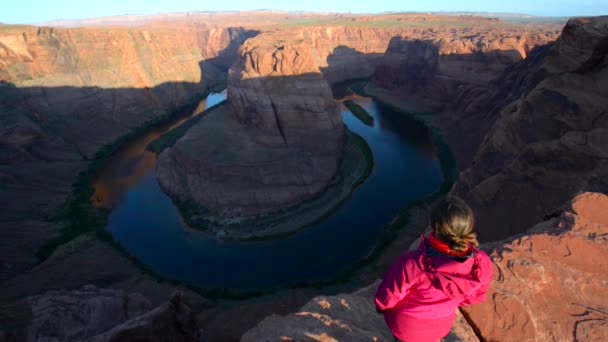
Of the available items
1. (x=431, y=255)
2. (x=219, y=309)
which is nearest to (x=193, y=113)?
(x=219, y=309)

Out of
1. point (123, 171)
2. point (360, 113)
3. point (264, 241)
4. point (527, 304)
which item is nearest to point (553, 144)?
point (527, 304)

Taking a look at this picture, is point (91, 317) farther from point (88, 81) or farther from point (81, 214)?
point (88, 81)

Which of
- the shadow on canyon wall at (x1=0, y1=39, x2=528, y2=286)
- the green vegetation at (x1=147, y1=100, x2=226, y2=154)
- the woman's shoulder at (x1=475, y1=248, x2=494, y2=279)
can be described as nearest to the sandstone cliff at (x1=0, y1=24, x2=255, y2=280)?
the shadow on canyon wall at (x1=0, y1=39, x2=528, y2=286)

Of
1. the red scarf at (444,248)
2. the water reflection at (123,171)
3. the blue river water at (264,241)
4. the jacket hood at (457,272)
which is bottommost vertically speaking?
the blue river water at (264,241)

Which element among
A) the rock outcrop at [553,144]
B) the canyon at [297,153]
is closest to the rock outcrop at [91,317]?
the canyon at [297,153]

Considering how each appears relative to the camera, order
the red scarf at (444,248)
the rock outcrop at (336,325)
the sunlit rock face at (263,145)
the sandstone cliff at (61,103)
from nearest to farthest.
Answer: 1. the red scarf at (444,248)
2. the rock outcrop at (336,325)
3. the sunlit rock face at (263,145)
4. the sandstone cliff at (61,103)

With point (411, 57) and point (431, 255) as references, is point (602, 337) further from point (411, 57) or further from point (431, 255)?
point (411, 57)

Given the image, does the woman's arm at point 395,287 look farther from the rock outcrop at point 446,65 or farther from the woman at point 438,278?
the rock outcrop at point 446,65
